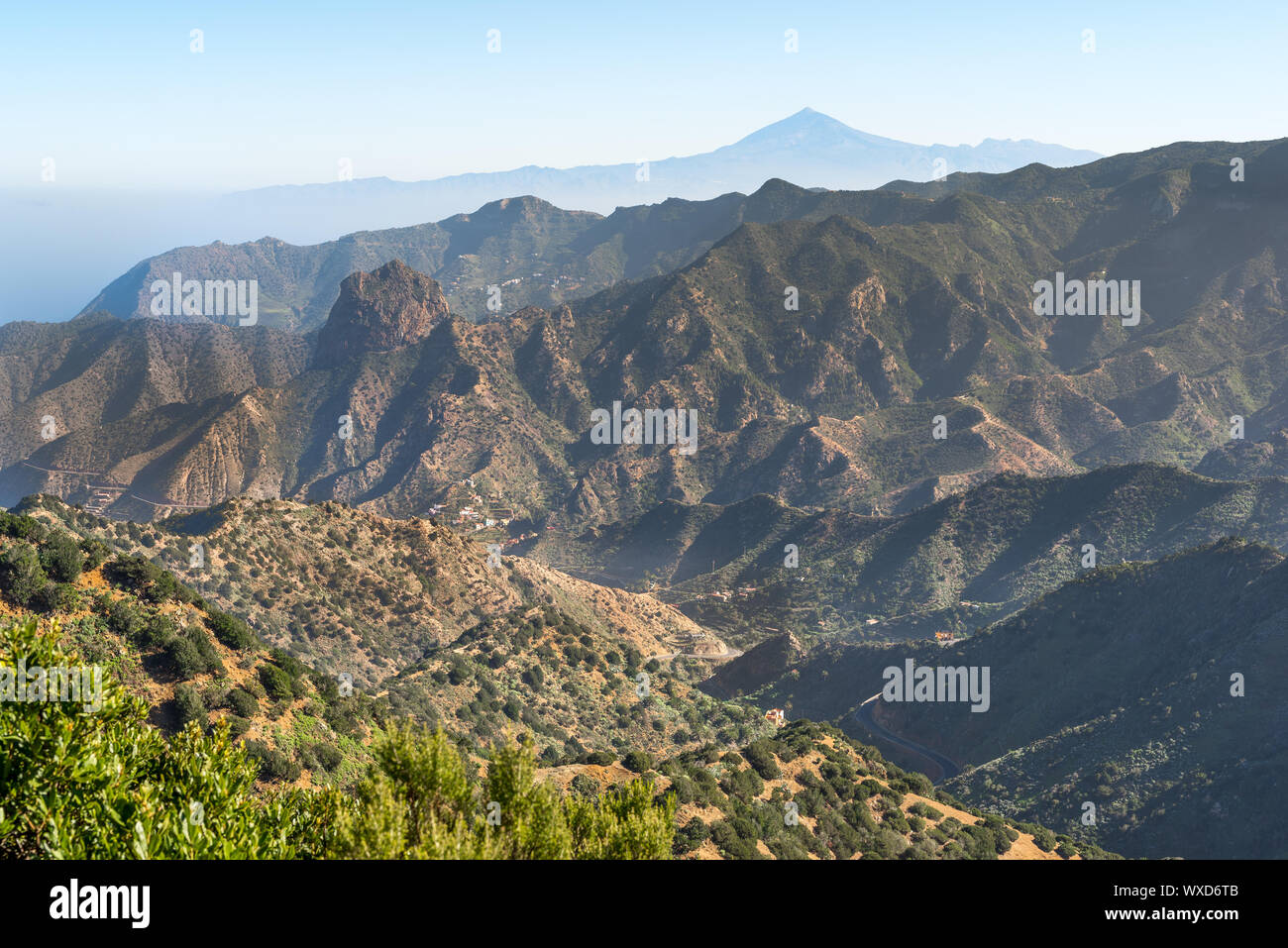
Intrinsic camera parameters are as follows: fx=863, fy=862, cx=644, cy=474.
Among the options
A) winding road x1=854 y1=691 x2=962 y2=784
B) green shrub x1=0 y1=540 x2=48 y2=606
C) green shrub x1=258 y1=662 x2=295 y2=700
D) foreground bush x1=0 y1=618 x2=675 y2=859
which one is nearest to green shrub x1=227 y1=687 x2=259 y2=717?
green shrub x1=258 y1=662 x2=295 y2=700

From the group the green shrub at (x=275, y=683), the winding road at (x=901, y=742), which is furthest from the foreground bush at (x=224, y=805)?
the winding road at (x=901, y=742)

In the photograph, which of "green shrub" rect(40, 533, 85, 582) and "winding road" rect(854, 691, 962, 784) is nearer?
"green shrub" rect(40, 533, 85, 582)

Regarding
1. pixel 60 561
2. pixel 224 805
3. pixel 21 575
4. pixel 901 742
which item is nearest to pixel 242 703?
pixel 21 575

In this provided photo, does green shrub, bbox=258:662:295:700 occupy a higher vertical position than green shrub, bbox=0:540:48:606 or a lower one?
lower

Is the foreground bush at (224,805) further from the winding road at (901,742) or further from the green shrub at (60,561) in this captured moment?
the winding road at (901,742)

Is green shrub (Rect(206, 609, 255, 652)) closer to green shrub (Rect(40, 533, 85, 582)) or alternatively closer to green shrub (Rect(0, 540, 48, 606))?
green shrub (Rect(40, 533, 85, 582))

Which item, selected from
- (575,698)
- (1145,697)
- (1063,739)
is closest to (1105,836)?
(1063,739)

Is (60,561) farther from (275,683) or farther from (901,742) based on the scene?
(901,742)

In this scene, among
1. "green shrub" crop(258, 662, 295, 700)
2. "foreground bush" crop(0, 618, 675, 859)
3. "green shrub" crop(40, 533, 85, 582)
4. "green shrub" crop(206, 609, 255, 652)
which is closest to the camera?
"foreground bush" crop(0, 618, 675, 859)

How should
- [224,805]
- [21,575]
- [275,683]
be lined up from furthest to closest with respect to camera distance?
[275,683] → [21,575] → [224,805]
